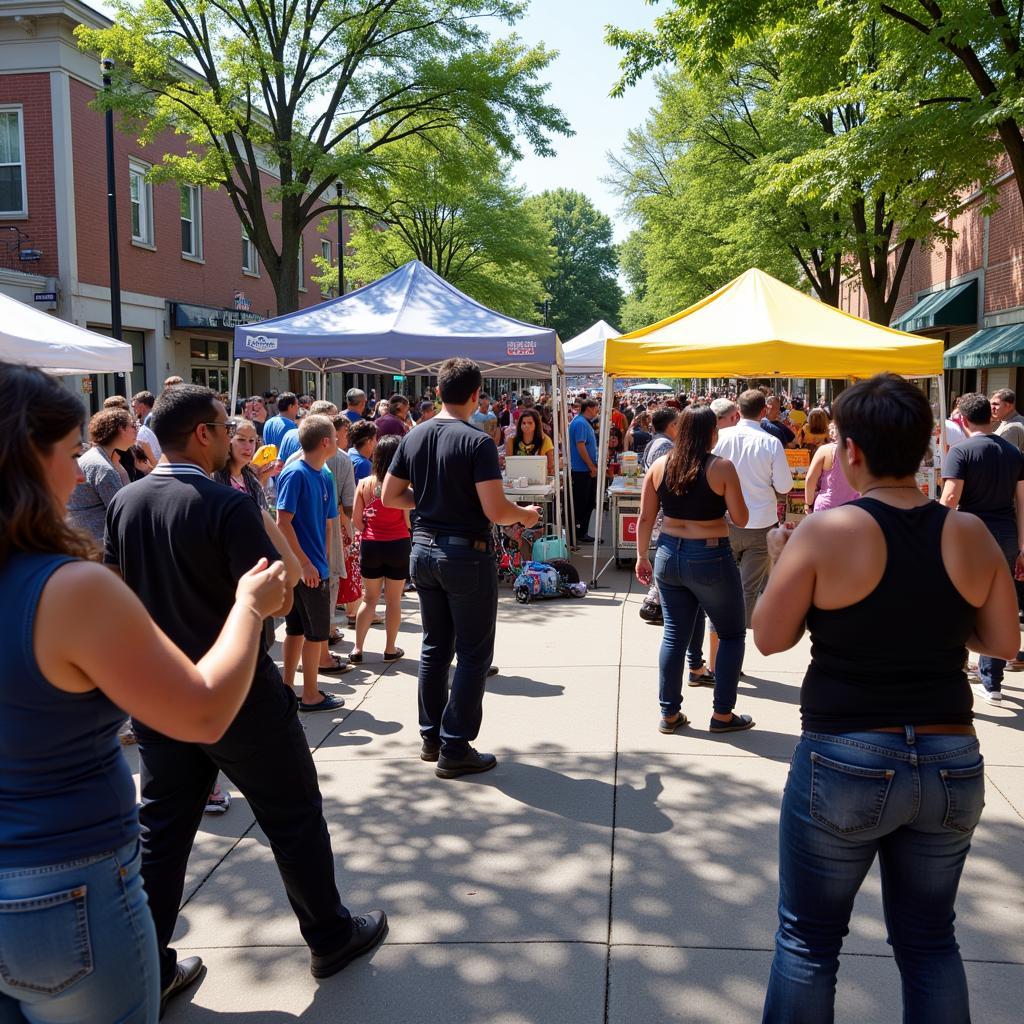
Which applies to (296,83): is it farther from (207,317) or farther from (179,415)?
(179,415)

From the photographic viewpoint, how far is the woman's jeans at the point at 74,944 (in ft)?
5.38

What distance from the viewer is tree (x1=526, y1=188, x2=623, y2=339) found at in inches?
2601

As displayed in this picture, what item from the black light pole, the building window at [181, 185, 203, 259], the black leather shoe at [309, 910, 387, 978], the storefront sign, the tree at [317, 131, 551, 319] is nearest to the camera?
the black leather shoe at [309, 910, 387, 978]

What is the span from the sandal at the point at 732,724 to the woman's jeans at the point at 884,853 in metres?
3.13

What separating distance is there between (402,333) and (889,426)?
7.87 m

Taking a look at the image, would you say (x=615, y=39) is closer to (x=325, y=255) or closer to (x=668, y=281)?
(x=668, y=281)

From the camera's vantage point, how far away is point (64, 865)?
168cm

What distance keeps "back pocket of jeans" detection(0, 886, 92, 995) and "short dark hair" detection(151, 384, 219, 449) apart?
1.51m

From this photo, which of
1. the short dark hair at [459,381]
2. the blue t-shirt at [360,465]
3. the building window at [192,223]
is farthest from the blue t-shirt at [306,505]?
the building window at [192,223]

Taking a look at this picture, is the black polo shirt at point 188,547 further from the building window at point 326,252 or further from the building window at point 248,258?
the building window at point 326,252

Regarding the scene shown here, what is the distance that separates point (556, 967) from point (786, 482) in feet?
14.6

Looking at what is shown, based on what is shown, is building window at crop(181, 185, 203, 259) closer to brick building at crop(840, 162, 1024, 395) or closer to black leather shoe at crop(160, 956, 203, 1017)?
brick building at crop(840, 162, 1024, 395)

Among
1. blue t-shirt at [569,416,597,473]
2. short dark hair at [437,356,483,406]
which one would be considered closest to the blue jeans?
short dark hair at [437,356,483,406]

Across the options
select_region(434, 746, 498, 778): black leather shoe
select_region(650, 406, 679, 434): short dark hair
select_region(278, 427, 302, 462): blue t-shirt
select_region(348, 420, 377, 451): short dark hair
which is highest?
select_region(650, 406, 679, 434): short dark hair
